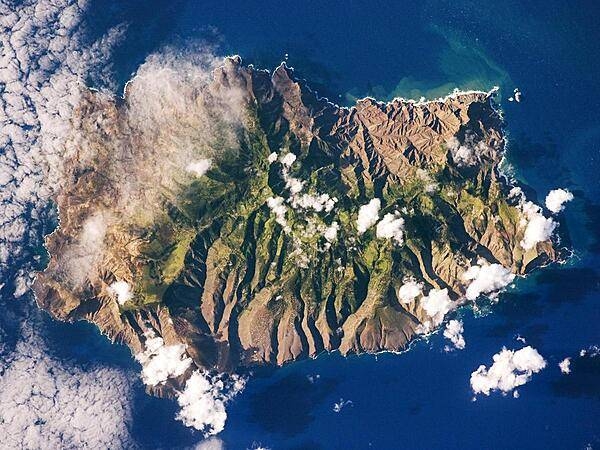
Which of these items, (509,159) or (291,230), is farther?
(291,230)

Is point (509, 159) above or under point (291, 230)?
above

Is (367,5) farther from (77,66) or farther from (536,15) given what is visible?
A: (77,66)

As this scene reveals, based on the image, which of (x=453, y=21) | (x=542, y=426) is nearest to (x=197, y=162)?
(x=453, y=21)

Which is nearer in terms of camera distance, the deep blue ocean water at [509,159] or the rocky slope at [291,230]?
the rocky slope at [291,230]
